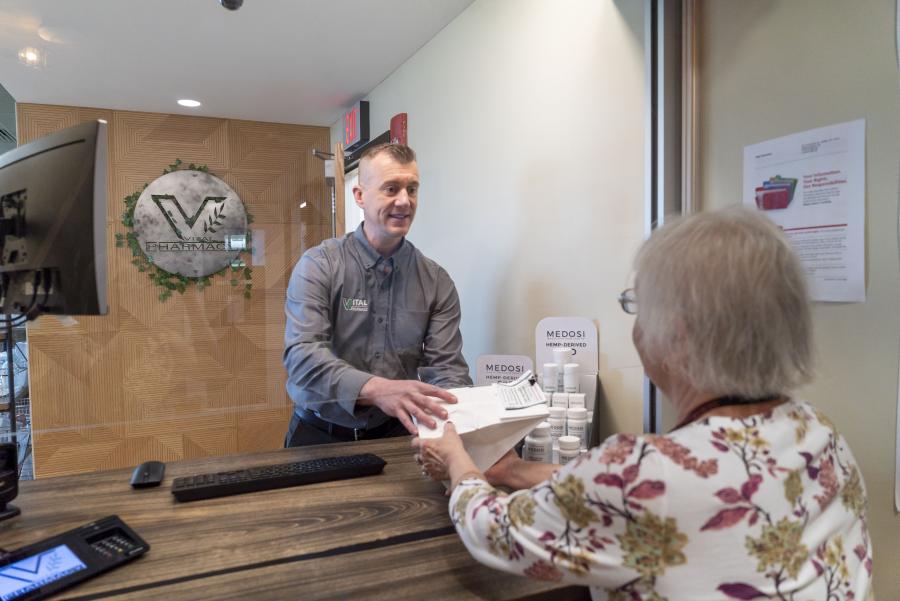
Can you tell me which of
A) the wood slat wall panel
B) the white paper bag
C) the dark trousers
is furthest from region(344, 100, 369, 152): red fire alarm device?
the white paper bag

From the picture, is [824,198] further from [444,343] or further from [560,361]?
[444,343]

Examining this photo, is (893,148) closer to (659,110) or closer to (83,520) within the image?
(659,110)

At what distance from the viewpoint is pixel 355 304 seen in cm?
187

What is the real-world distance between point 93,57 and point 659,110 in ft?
5.37

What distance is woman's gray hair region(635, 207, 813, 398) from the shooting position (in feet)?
2.11

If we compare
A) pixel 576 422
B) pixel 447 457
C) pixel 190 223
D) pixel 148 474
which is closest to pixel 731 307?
pixel 447 457

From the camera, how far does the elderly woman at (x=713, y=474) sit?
591mm

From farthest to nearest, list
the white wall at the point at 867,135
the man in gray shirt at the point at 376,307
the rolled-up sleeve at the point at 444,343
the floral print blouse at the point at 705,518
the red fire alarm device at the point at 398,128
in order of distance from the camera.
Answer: the red fire alarm device at the point at 398,128
the rolled-up sleeve at the point at 444,343
the man in gray shirt at the point at 376,307
the white wall at the point at 867,135
the floral print blouse at the point at 705,518

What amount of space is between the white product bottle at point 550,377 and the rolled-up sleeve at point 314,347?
0.51m

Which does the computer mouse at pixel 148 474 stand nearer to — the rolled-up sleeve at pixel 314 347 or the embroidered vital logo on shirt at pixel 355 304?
the rolled-up sleeve at pixel 314 347

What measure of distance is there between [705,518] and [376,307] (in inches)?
56.9

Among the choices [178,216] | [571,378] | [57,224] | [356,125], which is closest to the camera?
[57,224]

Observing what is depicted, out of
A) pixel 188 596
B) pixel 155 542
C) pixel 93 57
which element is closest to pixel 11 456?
pixel 155 542

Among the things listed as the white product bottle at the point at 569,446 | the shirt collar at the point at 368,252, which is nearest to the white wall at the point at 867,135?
the white product bottle at the point at 569,446
